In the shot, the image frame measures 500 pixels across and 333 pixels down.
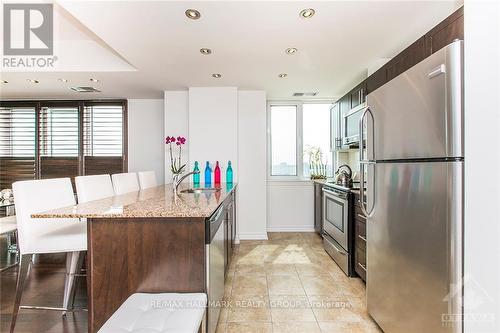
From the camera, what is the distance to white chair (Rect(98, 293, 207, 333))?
1082mm

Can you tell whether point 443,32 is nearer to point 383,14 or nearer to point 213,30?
point 383,14

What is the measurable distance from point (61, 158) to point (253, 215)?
141 inches

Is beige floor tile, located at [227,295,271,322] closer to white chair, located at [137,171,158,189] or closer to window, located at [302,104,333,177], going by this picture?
white chair, located at [137,171,158,189]

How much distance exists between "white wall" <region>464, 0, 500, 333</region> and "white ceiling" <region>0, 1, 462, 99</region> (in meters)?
1.00

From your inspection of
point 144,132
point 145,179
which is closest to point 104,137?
point 144,132

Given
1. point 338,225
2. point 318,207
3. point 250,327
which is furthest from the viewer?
point 318,207

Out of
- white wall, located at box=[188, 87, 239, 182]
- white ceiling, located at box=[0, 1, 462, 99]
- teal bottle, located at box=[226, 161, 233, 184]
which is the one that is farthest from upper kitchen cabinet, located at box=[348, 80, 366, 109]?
teal bottle, located at box=[226, 161, 233, 184]

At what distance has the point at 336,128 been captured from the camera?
13.5 ft

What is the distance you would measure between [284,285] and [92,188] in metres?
2.08

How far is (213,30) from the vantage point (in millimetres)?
2223

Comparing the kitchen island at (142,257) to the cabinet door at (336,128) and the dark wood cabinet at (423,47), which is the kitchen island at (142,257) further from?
the cabinet door at (336,128)

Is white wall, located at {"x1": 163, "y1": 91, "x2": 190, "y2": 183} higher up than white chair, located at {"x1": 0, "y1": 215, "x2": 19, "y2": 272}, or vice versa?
white wall, located at {"x1": 163, "y1": 91, "x2": 190, "y2": 183}

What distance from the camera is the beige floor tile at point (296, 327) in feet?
6.15

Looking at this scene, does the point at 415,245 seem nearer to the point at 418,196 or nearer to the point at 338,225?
the point at 418,196
